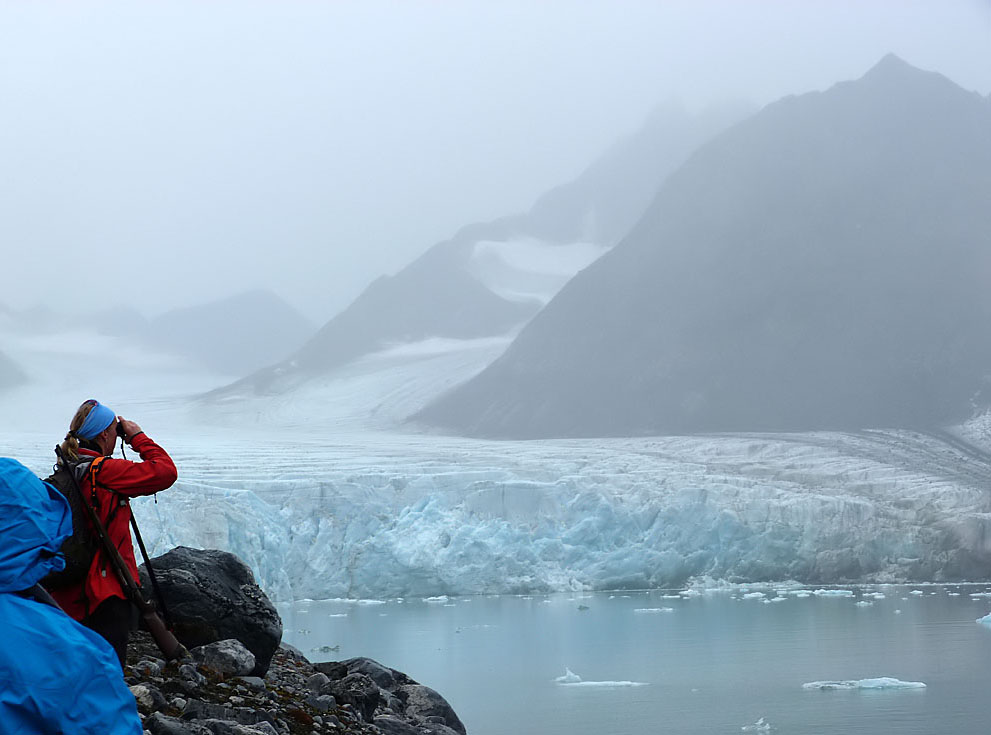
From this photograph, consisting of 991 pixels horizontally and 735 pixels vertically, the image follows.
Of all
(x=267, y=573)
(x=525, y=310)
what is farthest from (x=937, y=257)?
(x=267, y=573)

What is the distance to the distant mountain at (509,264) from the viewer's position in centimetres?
5450

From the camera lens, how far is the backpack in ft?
9.14

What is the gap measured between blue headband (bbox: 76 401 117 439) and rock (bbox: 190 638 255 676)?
2.06 meters

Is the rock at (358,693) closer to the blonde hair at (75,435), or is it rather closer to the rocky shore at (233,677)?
the rocky shore at (233,677)

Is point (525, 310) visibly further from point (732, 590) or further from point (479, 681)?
point (479, 681)

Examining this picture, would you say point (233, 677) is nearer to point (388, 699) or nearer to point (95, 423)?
point (388, 699)

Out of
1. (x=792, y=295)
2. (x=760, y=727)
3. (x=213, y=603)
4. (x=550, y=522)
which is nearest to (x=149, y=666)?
(x=213, y=603)

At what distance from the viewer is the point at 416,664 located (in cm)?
1396

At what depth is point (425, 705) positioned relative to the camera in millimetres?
6418

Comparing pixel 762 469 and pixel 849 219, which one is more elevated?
Answer: pixel 849 219

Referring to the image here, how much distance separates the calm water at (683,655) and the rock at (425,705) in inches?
113

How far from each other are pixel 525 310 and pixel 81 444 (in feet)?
175

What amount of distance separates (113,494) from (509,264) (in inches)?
2273

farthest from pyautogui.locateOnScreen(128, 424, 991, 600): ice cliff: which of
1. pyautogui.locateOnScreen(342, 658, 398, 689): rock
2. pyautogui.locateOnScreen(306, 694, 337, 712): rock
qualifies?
pyautogui.locateOnScreen(306, 694, 337, 712): rock
